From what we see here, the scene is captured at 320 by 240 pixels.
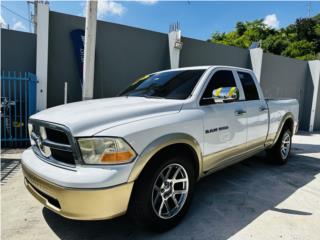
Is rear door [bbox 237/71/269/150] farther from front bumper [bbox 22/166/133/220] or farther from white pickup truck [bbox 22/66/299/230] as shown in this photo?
front bumper [bbox 22/166/133/220]

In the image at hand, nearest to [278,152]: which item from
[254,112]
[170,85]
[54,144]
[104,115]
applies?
[254,112]

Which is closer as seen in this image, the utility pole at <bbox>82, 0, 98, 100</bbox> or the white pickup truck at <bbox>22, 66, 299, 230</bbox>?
the white pickup truck at <bbox>22, 66, 299, 230</bbox>

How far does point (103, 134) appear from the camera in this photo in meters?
2.13

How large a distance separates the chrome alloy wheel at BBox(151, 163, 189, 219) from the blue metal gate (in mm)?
5156

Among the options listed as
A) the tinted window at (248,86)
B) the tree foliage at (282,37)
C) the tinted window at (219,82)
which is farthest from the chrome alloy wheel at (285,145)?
the tree foliage at (282,37)

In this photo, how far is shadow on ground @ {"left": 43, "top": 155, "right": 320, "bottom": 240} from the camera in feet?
8.62

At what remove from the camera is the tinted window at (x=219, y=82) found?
323 cm

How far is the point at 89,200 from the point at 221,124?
6.28 feet

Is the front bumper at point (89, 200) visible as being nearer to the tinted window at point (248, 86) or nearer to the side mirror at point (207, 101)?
the side mirror at point (207, 101)

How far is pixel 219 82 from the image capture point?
350cm

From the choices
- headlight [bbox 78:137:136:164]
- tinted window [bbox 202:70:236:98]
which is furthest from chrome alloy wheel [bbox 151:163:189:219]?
tinted window [bbox 202:70:236:98]

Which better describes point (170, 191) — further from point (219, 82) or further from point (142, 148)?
point (219, 82)

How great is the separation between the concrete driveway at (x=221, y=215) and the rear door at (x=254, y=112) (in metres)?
0.75

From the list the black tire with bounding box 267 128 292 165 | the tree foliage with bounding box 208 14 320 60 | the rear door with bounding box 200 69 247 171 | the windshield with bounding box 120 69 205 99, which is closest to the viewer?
the rear door with bounding box 200 69 247 171
